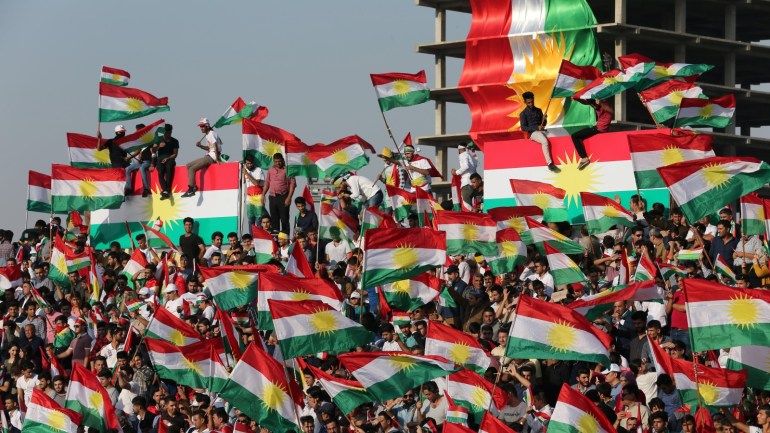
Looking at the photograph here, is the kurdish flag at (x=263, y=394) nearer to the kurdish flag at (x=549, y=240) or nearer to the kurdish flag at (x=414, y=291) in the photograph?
the kurdish flag at (x=414, y=291)

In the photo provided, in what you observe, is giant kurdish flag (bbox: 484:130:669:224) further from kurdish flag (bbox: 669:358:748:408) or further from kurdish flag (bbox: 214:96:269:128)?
kurdish flag (bbox: 669:358:748:408)

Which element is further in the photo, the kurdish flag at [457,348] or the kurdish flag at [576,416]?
the kurdish flag at [457,348]

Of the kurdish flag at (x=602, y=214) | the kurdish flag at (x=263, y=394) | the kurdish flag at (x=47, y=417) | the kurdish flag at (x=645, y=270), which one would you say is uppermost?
the kurdish flag at (x=602, y=214)

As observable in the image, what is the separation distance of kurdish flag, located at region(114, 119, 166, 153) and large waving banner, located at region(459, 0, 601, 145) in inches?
758

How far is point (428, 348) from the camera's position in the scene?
28.1 m

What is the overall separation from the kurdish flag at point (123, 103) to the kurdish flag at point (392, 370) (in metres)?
17.1

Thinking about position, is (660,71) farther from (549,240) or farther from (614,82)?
(549,240)

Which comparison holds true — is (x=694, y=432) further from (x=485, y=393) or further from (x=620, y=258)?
(x=620, y=258)

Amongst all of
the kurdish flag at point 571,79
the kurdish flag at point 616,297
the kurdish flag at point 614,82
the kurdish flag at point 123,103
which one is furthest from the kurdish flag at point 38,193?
the kurdish flag at point 616,297

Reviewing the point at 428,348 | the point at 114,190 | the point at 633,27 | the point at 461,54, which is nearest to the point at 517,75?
the point at 633,27

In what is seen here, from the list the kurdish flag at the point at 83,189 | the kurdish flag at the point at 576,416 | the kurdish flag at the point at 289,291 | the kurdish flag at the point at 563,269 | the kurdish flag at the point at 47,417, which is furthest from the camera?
the kurdish flag at the point at 83,189

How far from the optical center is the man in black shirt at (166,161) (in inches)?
1650

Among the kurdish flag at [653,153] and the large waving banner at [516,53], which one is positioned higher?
the large waving banner at [516,53]

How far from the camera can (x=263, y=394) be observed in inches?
1091
